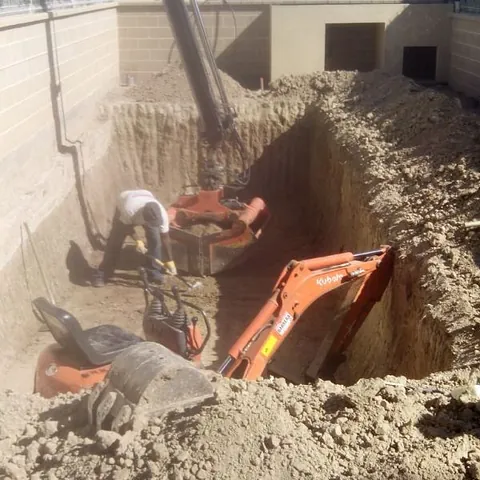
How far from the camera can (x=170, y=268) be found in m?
11.0

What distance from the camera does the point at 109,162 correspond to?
48.5 ft

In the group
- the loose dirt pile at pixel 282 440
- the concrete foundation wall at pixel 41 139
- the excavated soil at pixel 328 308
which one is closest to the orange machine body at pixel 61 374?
the excavated soil at pixel 328 308

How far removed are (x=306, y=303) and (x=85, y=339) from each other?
1.99m

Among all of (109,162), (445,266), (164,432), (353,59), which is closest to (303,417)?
(164,432)

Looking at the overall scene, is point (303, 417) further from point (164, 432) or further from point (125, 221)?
point (125, 221)

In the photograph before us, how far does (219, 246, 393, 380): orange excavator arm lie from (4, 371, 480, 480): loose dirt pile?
5.14 ft

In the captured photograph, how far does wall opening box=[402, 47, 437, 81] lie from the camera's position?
56.9 ft

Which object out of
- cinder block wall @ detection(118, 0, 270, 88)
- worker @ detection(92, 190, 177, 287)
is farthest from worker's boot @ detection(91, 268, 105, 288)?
cinder block wall @ detection(118, 0, 270, 88)

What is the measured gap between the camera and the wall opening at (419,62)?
683 inches

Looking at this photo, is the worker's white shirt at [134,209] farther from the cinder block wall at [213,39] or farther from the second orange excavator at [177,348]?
the cinder block wall at [213,39]

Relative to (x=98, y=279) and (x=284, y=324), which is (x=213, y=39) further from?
(x=284, y=324)

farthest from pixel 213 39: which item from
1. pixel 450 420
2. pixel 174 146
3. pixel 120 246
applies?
pixel 450 420

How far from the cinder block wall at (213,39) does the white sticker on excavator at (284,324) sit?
11.8 metres

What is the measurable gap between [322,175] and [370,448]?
32.4 ft
